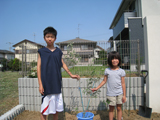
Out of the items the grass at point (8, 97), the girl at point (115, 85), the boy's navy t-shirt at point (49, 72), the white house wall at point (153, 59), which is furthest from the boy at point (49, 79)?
the white house wall at point (153, 59)

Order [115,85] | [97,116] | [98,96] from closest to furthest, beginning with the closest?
[115,85] → [97,116] → [98,96]

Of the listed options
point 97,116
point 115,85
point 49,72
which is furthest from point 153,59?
point 49,72

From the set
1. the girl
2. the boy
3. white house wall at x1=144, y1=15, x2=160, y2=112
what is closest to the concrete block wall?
white house wall at x1=144, y1=15, x2=160, y2=112

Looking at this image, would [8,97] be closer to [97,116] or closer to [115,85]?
[97,116]

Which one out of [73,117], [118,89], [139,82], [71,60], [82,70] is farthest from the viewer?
[82,70]

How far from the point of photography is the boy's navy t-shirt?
5.88ft

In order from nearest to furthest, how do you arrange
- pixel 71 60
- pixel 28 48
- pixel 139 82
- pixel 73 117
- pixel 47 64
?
pixel 47 64 < pixel 71 60 < pixel 73 117 < pixel 139 82 < pixel 28 48

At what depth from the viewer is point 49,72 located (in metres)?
1.81

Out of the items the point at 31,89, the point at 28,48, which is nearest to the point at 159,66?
the point at 31,89

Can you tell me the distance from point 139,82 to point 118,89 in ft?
4.07

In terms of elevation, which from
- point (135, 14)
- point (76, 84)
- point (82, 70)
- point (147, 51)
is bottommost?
point (76, 84)

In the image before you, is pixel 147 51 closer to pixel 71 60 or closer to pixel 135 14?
pixel 71 60

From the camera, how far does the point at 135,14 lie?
10.5 m

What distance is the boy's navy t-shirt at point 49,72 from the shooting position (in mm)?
1792
